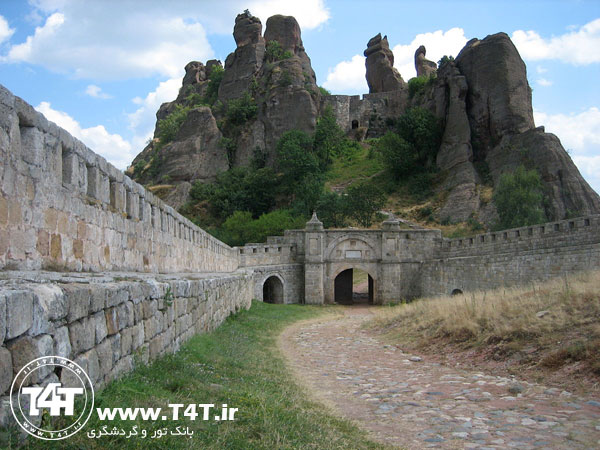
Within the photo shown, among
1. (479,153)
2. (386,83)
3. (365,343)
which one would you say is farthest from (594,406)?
(386,83)

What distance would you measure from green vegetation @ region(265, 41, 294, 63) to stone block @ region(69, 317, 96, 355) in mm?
57347

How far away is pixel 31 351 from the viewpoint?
267 centimetres

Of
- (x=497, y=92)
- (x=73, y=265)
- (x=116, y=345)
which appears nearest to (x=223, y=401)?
(x=116, y=345)

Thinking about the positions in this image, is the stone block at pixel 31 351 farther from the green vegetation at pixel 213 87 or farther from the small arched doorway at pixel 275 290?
the green vegetation at pixel 213 87

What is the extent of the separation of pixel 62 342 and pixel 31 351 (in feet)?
1.22

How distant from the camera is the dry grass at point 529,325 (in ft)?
24.9

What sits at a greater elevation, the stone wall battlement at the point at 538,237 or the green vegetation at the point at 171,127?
the green vegetation at the point at 171,127

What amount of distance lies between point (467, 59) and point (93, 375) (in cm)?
4644

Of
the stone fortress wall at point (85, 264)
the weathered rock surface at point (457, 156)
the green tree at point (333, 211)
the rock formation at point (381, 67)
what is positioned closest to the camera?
the stone fortress wall at point (85, 264)

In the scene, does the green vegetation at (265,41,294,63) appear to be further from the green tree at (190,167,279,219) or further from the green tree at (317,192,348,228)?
the green tree at (317,192,348,228)

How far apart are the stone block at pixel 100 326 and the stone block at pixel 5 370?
3.62 ft

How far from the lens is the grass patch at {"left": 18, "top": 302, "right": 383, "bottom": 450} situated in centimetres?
330

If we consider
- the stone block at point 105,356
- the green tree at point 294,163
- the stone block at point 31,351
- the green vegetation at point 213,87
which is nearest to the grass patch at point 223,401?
the stone block at point 105,356

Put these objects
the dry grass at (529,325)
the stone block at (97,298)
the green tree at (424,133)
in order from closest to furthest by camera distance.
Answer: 1. the stone block at (97,298)
2. the dry grass at (529,325)
3. the green tree at (424,133)
